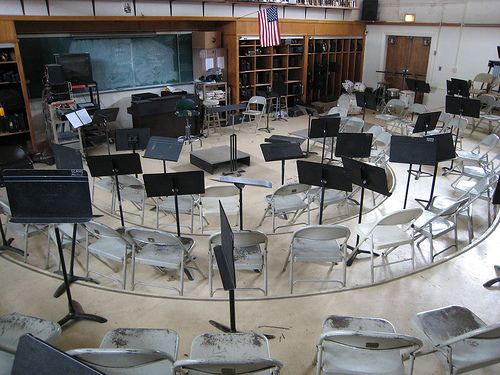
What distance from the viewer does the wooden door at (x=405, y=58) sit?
14.4 meters

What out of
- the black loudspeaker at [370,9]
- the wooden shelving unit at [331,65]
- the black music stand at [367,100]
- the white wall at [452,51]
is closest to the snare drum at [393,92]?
the white wall at [452,51]

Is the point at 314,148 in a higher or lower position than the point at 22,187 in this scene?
lower

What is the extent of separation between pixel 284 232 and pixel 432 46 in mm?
10705

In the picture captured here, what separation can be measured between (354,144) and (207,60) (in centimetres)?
701

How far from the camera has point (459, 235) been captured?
6359mm

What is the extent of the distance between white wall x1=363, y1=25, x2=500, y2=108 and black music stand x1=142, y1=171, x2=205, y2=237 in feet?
37.2

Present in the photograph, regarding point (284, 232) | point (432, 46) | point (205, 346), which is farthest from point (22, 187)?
point (432, 46)

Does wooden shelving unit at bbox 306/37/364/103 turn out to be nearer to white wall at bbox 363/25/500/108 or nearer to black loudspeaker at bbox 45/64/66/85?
white wall at bbox 363/25/500/108

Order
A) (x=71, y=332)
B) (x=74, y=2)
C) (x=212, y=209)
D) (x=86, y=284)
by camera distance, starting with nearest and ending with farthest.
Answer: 1. (x=71, y=332)
2. (x=86, y=284)
3. (x=212, y=209)
4. (x=74, y=2)

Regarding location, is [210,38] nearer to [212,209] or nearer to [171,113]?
[171,113]

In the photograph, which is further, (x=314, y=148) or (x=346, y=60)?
(x=346, y=60)

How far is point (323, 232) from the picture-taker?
179 inches

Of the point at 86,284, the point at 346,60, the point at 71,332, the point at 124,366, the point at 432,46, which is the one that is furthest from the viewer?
the point at 346,60

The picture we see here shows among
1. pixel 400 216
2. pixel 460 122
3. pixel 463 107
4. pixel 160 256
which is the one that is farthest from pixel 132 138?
pixel 463 107
